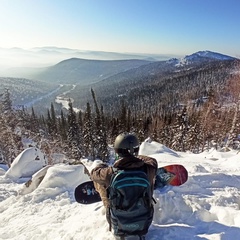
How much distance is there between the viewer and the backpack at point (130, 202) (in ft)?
12.3

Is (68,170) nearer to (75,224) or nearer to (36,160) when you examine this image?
(75,224)

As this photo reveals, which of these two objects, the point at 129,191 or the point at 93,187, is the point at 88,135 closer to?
the point at 93,187

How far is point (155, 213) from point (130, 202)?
1324 millimetres

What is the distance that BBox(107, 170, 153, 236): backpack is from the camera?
12.3 feet

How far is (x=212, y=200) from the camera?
17.4ft

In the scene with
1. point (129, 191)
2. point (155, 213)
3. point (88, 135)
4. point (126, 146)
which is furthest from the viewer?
point (88, 135)

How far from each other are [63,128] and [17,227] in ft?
185

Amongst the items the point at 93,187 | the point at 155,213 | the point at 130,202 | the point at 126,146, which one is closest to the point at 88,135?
the point at 93,187

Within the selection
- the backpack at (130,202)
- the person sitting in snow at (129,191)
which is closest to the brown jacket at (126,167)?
the person sitting in snow at (129,191)

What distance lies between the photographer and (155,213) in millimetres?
4848

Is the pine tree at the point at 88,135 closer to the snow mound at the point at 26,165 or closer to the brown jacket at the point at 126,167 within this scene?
the snow mound at the point at 26,165

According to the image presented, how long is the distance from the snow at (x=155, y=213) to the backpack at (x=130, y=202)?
48cm

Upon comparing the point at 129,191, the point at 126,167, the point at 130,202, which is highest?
the point at 126,167

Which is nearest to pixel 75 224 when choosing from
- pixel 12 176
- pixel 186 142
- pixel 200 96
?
pixel 12 176
